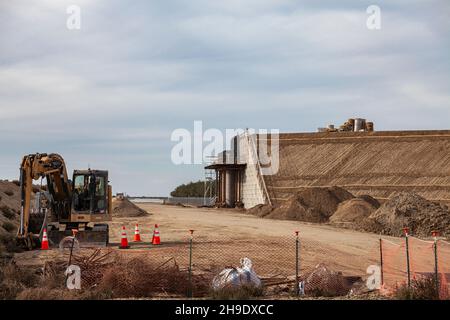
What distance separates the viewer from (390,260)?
17922mm

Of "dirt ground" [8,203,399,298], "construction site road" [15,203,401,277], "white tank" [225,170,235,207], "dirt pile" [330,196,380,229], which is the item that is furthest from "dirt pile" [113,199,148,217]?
"dirt pile" [330,196,380,229]

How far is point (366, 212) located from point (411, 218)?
534 centimetres

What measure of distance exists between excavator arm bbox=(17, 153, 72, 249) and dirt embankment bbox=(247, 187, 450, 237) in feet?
56.4

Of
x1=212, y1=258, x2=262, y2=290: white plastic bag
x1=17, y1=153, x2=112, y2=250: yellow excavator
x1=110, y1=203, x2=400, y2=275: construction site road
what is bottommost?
x1=110, y1=203, x2=400, y2=275: construction site road

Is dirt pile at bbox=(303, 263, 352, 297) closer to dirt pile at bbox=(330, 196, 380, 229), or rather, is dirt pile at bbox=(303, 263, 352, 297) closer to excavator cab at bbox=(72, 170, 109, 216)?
excavator cab at bbox=(72, 170, 109, 216)

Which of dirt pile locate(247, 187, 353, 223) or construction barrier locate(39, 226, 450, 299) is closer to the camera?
construction barrier locate(39, 226, 450, 299)

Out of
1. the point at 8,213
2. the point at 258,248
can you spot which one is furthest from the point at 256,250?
the point at 8,213

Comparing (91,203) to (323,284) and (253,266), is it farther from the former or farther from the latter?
(323,284)

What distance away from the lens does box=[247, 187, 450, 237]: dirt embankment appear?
30750 millimetres

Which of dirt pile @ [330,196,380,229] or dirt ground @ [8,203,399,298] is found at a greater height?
dirt pile @ [330,196,380,229]

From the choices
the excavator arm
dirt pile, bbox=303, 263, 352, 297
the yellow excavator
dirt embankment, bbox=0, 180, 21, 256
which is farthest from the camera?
dirt embankment, bbox=0, 180, 21, 256

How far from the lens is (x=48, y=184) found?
21.2 m
